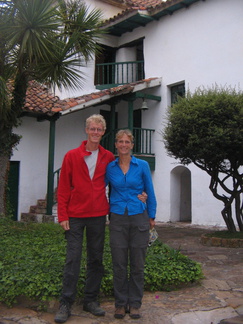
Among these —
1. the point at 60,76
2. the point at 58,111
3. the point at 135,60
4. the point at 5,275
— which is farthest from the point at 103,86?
the point at 5,275

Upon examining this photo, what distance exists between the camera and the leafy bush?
13.0 feet

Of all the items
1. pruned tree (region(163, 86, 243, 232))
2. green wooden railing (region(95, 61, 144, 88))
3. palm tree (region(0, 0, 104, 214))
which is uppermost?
Answer: green wooden railing (region(95, 61, 144, 88))

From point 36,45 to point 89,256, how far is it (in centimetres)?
473

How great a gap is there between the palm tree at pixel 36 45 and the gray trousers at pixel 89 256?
173 inches

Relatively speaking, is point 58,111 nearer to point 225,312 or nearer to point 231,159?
point 231,159

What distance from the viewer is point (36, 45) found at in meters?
7.02

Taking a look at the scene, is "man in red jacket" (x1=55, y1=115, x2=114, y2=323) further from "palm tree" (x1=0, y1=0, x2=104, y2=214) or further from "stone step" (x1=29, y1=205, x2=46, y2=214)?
"stone step" (x1=29, y1=205, x2=46, y2=214)

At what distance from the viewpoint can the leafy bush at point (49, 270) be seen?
Result: 156 inches

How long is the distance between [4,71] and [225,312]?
264 inches

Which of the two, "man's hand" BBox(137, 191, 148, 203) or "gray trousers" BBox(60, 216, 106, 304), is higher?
"man's hand" BBox(137, 191, 148, 203)

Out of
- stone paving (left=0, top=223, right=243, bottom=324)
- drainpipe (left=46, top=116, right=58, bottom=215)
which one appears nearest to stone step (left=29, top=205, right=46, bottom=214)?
drainpipe (left=46, top=116, right=58, bottom=215)

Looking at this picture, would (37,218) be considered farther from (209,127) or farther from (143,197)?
(143,197)

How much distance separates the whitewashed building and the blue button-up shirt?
7.84m

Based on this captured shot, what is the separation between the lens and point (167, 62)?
13258 mm
